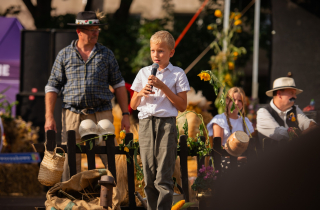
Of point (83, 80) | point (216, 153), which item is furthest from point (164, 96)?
point (83, 80)

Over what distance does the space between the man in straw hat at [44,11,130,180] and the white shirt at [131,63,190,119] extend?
799mm

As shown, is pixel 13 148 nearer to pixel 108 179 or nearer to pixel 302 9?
pixel 108 179

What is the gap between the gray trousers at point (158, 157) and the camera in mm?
2820

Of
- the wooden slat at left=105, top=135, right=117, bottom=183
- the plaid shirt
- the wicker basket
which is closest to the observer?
the wicker basket

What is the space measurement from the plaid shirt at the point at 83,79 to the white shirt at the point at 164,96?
0.79 metres

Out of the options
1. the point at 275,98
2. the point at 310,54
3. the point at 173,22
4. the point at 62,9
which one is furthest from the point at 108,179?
the point at 62,9

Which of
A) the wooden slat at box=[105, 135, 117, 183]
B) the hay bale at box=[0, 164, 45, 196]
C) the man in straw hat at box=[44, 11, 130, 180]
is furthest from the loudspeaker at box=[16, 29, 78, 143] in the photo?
the wooden slat at box=[105, 135, 117, 183]

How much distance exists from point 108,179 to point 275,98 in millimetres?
2221

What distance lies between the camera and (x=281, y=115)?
414 cm

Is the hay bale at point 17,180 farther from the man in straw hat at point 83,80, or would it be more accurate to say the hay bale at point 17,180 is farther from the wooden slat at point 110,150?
the wooden slat at point 110,150

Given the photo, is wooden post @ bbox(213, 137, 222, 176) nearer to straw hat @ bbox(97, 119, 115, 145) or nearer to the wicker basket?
straw hat @ bbox(97, 119, 115, 145)

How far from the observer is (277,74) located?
19.0 feet

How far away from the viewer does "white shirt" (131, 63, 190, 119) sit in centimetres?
288

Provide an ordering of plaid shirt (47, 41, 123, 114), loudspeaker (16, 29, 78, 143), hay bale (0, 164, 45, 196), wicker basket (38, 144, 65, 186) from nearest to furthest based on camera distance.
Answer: wicker basket (38, 144, 65, 186) < plaid shirt (47, 41, 123, 114) < hay bale (0, 164, 45, 196) < loudspeaker (16, 29, 78, 143)
